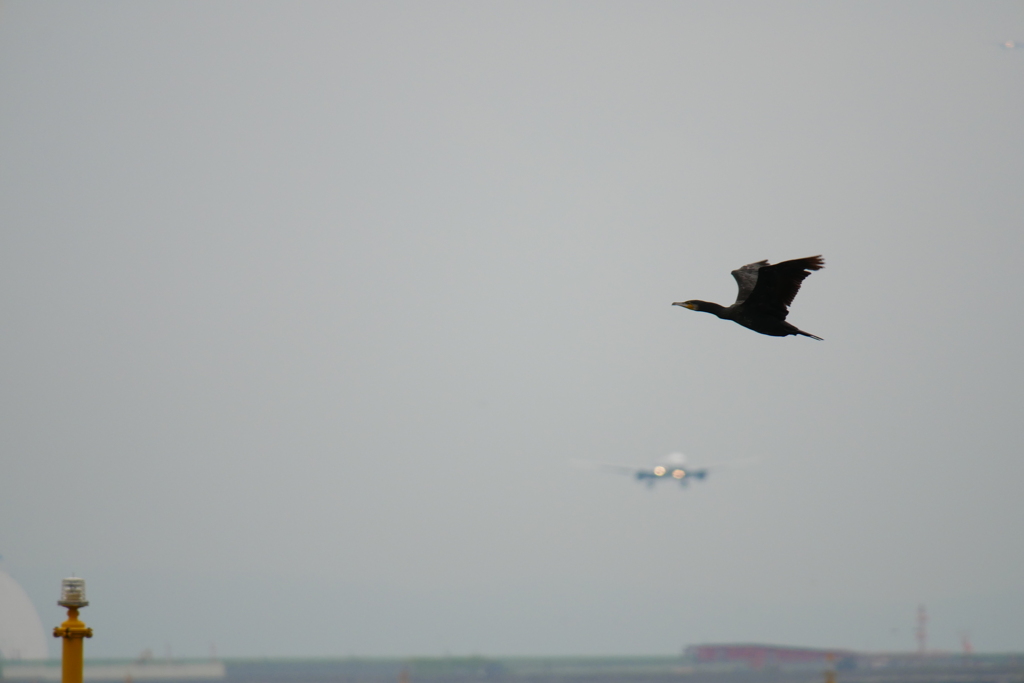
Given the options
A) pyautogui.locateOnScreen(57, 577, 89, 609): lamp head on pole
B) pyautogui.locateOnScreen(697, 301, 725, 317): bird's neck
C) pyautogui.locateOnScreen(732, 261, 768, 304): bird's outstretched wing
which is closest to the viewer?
pyautogui.locateOnScreen(57, 577, 89, 609): lamp head on pole

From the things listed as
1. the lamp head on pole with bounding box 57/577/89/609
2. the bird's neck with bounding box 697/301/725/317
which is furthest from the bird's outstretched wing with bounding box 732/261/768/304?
the lamp head on pole with bounding box 57/577/89/609

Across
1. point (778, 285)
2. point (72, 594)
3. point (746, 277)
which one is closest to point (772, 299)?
point (778, 285)

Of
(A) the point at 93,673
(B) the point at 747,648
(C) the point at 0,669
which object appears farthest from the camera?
(B) the point at 747,648

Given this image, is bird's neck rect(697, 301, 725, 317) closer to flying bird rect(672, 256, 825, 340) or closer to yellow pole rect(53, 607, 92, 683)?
flying bird rect(672, 256, 825, 340)

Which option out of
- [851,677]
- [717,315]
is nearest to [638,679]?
[851,677]

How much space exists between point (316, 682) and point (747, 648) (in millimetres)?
76615

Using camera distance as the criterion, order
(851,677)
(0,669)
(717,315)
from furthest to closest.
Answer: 1. (0,669)
2. (851,677)
3. (717,315)

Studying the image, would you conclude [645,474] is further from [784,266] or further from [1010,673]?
[784,266]

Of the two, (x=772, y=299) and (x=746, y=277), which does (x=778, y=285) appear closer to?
(x=772, y=299)

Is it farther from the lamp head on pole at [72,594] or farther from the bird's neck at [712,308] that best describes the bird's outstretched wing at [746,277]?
the lamp head on pole at [72,594]

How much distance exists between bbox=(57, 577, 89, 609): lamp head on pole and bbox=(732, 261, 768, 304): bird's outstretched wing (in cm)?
1183

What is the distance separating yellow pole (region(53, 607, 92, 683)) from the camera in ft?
49.9

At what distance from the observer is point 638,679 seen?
351ft

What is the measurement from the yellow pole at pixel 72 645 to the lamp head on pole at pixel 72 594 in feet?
0.44
